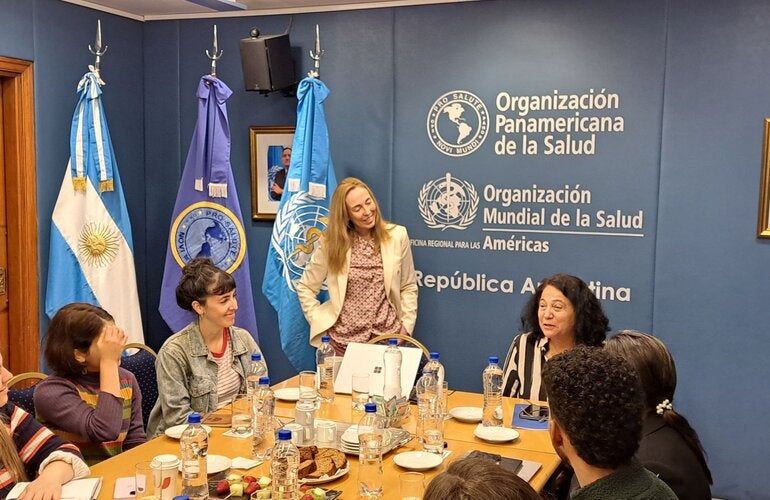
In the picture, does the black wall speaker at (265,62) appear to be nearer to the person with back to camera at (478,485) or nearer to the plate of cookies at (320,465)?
the plate of cookies at (320,465)

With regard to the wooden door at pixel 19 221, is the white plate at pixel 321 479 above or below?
below

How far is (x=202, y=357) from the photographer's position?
124 inches

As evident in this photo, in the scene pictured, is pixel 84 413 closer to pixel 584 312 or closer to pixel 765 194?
pixel 584 312

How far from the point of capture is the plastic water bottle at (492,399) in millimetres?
2824

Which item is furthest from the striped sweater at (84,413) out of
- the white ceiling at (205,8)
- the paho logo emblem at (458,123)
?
the white ceiling at (205,8)

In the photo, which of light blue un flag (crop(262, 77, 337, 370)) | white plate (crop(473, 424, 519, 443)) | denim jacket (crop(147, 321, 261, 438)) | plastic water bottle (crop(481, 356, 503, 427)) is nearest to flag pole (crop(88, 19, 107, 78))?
light blue un flag (crop(262, 77, 337, 370))

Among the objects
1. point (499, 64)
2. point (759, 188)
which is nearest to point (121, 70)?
point (499, 64)

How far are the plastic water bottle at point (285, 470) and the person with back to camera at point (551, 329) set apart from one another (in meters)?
1.50

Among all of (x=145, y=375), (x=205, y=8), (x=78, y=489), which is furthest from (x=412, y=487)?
(x=205, y=8)

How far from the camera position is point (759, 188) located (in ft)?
12.8

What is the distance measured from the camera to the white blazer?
13.9ft

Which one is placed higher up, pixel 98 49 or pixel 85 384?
pixel 98 49

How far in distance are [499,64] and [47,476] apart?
3198 mm

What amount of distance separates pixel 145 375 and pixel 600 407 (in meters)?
2.16
